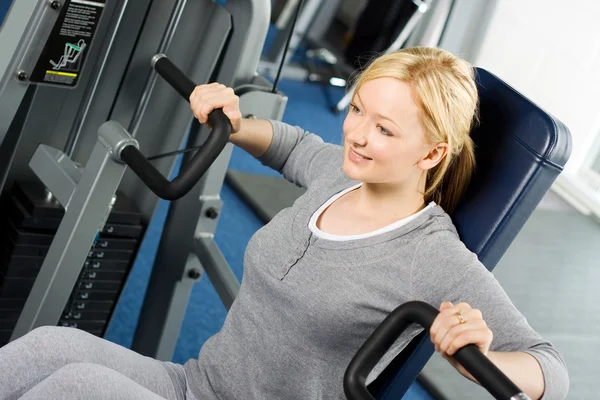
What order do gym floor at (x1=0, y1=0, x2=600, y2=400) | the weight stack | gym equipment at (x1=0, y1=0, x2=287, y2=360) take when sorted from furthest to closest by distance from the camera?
gym floor at (x1=0, y1=0, x2=600, y2=400), the weight stack, gym equipment at (x1=0, y1=0, x2=287, y2=360)

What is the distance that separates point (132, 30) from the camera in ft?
7.28

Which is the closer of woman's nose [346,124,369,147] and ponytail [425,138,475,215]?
woman's nose [346,124,369,147]

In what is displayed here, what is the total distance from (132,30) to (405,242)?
3.52 feet

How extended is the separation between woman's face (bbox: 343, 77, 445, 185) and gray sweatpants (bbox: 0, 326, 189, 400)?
54 centimetres

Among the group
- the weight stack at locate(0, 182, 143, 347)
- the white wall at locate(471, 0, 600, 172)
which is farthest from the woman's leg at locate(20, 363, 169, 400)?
the white wall at locate(471, 0, 600, 172)

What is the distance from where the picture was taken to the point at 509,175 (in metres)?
1.59

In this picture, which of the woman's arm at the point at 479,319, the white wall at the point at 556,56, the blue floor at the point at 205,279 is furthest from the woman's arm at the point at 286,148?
the white wall at the point at 556,56

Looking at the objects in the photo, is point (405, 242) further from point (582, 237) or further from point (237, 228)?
point (582, 237)

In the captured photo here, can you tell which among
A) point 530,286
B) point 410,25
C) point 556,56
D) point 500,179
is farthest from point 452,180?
point 410,25

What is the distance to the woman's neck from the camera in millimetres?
1587

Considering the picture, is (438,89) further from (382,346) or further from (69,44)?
(69,44)

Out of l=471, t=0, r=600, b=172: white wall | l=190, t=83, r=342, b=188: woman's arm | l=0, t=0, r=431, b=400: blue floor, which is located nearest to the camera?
l=190, t=83, r=342, b=188: woman's arm

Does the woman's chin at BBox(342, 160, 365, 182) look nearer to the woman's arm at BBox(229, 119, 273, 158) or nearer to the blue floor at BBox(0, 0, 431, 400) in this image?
the woman's arm at BBox(229, 119, 273, 158)

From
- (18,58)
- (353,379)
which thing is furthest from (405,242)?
(18,58)
